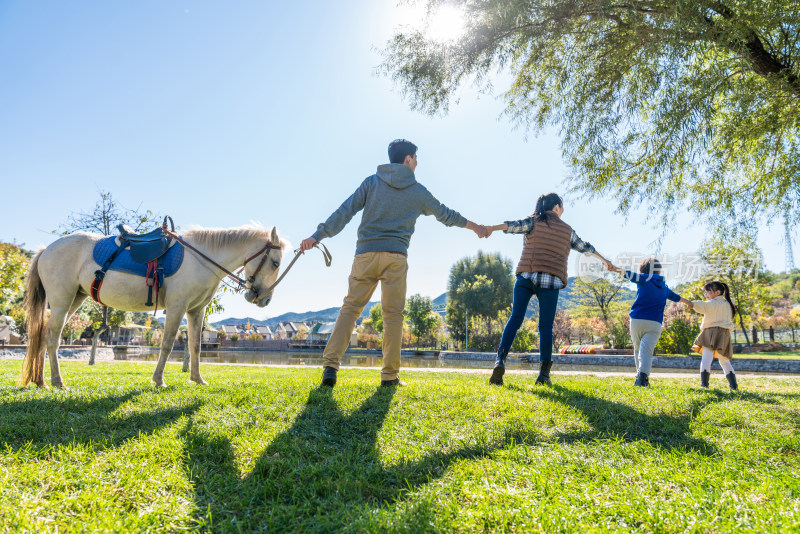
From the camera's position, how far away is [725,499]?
1.89 meters

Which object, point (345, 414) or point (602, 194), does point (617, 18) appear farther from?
point (345, 414)

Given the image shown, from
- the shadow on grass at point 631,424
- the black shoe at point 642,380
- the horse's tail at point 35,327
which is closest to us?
the shadow on grass at point 631,424

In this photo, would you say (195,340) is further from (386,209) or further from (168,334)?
(386,209)

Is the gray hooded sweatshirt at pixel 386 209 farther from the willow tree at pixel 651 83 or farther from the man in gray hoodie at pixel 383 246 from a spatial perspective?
the willow tree at pixel 651 83

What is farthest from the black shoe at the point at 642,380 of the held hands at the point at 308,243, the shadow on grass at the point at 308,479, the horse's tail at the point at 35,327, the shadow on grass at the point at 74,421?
the horse's tail at the point at 35,327

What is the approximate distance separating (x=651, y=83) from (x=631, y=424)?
4.82 metres

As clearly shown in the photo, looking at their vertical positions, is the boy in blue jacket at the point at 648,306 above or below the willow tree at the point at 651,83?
below

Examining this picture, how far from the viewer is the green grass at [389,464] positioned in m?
1.74

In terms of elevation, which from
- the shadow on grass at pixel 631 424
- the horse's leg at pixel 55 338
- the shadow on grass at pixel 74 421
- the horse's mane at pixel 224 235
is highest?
the horse's mane at pixel 224 235

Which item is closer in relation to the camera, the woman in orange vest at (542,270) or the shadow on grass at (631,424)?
the shadow on grass at (631,424)

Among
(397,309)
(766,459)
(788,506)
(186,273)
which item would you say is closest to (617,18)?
(397,309)

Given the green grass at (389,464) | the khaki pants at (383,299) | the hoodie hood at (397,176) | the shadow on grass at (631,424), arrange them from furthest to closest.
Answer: the hoodie hood at (397,176)
the khaki pants at (383,299)
the shadow on grass at (631,424)
the green grass at (389,464)

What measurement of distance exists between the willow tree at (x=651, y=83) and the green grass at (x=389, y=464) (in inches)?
157

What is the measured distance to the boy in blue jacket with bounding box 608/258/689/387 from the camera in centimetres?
618
